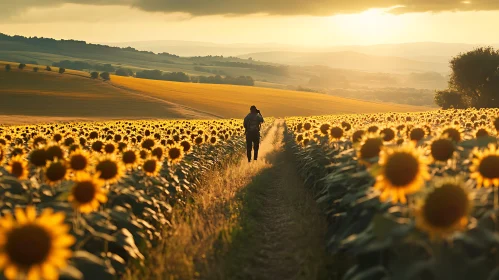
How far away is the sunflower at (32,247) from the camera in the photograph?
3.82m

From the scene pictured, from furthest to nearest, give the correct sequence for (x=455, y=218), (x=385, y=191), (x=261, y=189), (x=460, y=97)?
(x=460, y=97)
(x=261, y=189)
(x=385, y=191)
(x=455, y=218)

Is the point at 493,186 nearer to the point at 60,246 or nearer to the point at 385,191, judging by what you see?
the point at 385,191

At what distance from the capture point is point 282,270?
8.92 metres

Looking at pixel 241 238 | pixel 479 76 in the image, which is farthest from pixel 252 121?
pixel 479 76

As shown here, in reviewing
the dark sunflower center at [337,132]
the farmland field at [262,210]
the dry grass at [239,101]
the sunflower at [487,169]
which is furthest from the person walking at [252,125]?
the dry grass at [239,101]

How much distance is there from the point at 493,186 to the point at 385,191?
160cm

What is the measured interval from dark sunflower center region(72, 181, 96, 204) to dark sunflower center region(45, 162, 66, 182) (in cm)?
156

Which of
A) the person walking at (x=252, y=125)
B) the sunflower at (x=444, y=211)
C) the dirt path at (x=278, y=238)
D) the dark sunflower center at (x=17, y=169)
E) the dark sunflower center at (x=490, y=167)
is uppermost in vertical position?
the dark sunflower center at (x=490, y=167)

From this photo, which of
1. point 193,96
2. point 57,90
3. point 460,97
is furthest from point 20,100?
point 460,97

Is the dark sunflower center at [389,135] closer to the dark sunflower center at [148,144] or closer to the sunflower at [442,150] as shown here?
the sunflower at [442,150]

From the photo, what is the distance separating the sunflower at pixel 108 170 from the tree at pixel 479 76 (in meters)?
76.0

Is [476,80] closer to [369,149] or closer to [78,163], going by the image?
[369,149]

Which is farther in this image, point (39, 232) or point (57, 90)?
point (57, 90)

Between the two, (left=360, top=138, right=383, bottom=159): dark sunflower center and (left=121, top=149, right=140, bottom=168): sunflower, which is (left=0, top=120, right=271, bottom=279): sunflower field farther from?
(left=360, top=138, right=383, bottom=159): dark sunflower center
